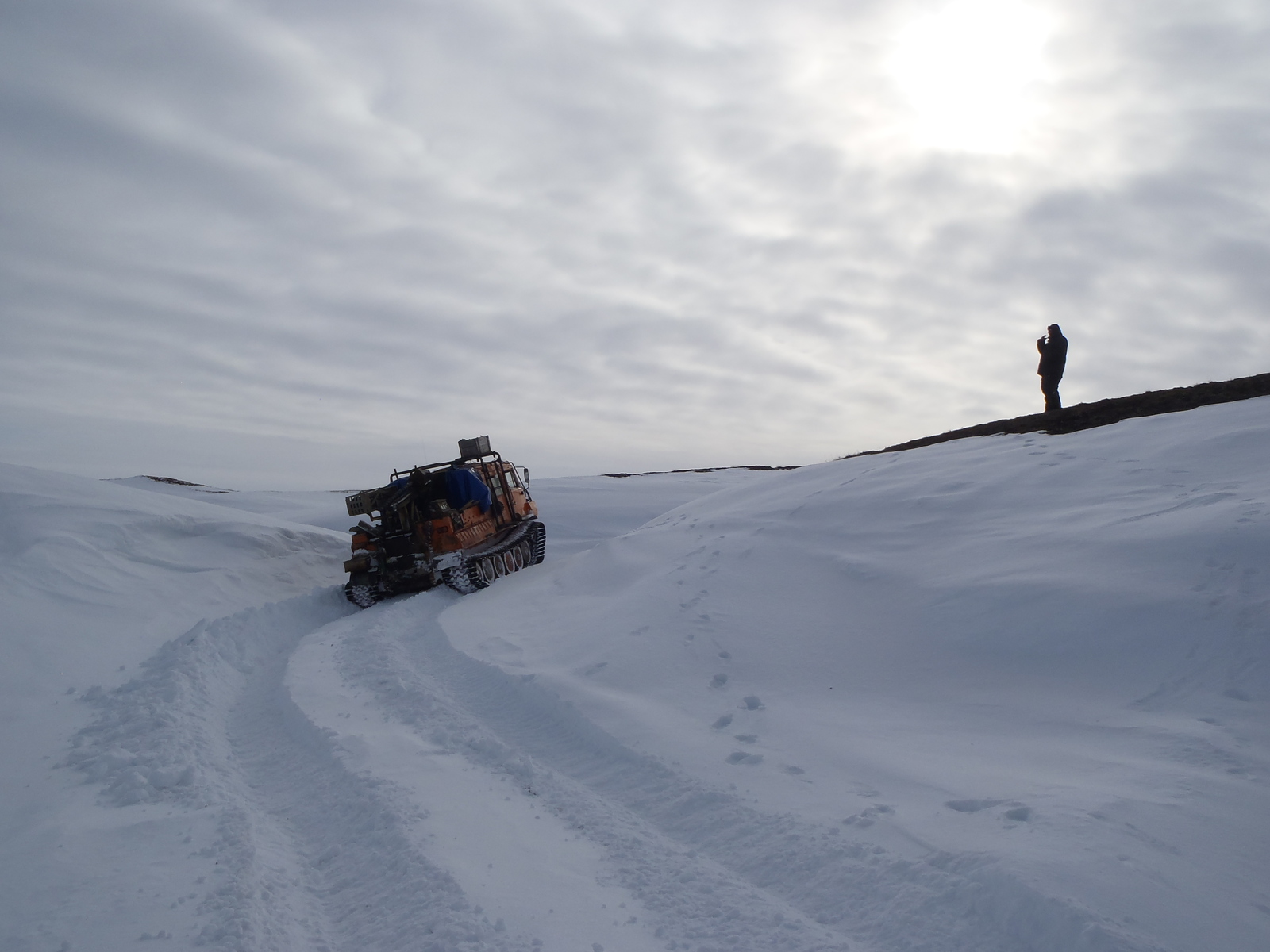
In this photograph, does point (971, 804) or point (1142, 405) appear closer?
point (971, 804)

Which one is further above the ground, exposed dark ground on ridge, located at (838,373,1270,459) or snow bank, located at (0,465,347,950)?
exposed dark ground on ridge, located at (838,373,1270,459)

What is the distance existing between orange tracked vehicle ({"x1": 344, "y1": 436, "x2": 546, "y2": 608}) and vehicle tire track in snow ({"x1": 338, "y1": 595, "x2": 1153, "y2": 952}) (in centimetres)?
630

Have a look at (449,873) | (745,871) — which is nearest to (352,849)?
(449,873)

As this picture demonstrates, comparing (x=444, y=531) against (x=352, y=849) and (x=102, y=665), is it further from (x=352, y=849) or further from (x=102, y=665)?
(x=352, y=849)

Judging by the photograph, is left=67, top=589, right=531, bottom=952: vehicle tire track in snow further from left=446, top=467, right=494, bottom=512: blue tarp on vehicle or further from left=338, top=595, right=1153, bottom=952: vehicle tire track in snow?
left=446, top=467, right=494, bottom=512: blue tarp on vehicle

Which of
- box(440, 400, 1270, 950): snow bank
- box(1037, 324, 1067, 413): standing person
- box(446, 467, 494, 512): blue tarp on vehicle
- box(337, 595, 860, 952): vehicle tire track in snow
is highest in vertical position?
box(1037, 324, 1067, 413): standing person

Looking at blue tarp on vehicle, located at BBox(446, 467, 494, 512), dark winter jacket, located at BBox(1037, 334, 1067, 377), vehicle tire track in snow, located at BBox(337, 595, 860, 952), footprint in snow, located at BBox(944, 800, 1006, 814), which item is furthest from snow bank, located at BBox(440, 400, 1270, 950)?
dark winter jacket, located at BBox(1037, 334, 1067, 377)

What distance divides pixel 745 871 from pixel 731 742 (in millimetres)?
1309

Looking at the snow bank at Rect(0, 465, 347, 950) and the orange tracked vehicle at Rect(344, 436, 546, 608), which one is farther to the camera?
the orange tracked vehicle at Rect(344, 436, 546, 608)

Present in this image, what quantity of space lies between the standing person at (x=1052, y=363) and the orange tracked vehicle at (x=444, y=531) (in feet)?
33.1

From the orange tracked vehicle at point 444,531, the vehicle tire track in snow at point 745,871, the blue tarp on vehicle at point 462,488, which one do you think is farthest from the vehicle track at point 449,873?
the blue tarp on vehicle at point 462,488

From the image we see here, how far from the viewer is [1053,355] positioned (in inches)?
567

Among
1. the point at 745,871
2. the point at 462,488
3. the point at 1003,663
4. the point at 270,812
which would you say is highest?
the point at 462,488

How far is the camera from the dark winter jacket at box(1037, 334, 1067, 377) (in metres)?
14.3
